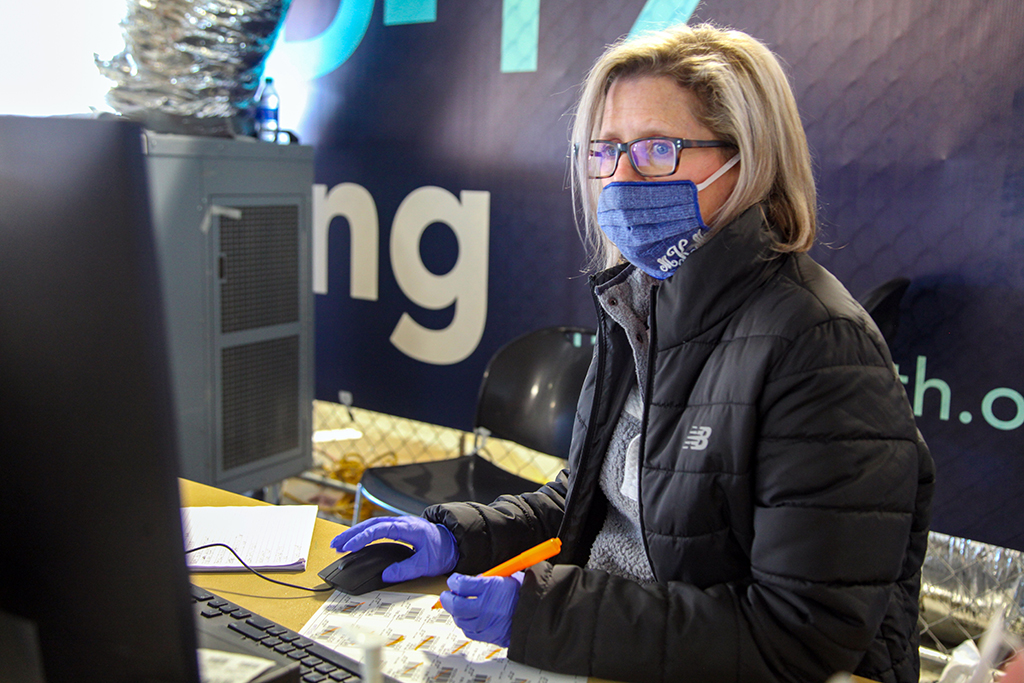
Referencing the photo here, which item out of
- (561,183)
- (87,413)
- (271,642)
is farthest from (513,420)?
(87,413)

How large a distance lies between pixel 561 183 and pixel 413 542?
1.90 meters

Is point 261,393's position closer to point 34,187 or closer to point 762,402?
point 762,402

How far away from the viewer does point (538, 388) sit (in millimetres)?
2330

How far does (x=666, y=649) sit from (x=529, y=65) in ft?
7.68

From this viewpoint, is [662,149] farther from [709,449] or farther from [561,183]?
[561,183]

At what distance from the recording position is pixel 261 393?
3.01 meters

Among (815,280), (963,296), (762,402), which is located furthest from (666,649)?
(963,296)

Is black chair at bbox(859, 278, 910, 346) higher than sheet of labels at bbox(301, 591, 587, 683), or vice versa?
black chair at bbox(859, 278, 910, 346)

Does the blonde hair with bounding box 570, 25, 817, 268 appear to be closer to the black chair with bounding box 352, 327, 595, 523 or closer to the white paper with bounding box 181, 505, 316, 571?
the white paper with bounding box 181, 505, 316, 571

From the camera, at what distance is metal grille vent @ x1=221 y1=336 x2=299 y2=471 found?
9.48 feet

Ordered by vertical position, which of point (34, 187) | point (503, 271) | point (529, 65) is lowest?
point (503, 271)

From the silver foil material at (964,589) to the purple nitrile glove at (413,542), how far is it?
1693 millimetres

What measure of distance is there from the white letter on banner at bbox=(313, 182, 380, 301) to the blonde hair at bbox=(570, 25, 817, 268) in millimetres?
2189

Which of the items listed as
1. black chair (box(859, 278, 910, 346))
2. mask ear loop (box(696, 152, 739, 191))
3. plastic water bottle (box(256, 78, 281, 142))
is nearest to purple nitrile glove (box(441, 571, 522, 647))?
mask ear loop (box(696, 152, 739, 191))
